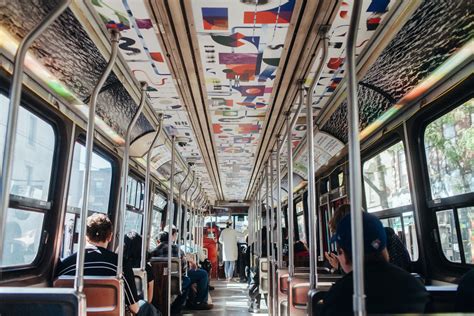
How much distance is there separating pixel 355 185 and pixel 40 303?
1.23m

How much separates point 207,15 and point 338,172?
382 cm

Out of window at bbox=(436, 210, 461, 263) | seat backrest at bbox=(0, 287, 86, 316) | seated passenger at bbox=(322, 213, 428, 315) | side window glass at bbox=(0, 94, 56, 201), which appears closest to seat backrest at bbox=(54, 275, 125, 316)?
seat backrest at bbox=(0, 287, 86, 316)

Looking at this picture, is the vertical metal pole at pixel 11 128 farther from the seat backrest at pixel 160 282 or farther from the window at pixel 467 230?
the seat backrest at pixel 160 282

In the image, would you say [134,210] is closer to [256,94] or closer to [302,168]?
[302,168]

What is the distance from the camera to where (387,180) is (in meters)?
3.80

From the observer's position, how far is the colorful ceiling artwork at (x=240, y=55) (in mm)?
2055

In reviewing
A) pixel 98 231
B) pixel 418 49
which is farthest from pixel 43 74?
pixel 418 49

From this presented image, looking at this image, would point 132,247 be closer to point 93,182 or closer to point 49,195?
point 93,182

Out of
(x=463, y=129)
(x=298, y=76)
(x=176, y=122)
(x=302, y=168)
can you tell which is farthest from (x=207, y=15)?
(x=302, y=168)

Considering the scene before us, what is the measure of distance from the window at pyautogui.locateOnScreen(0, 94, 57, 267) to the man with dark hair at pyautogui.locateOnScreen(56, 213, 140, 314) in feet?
0.99

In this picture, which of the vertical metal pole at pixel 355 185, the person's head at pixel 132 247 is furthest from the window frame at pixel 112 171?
the vertical metal pole at pixel 355 185

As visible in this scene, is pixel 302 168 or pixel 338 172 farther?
pixel 302 168

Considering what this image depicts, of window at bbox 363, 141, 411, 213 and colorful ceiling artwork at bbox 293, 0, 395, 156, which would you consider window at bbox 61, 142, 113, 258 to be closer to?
colorful ceiling artwork at bbox 293, 0, 395, 156

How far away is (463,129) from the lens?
259 cm
